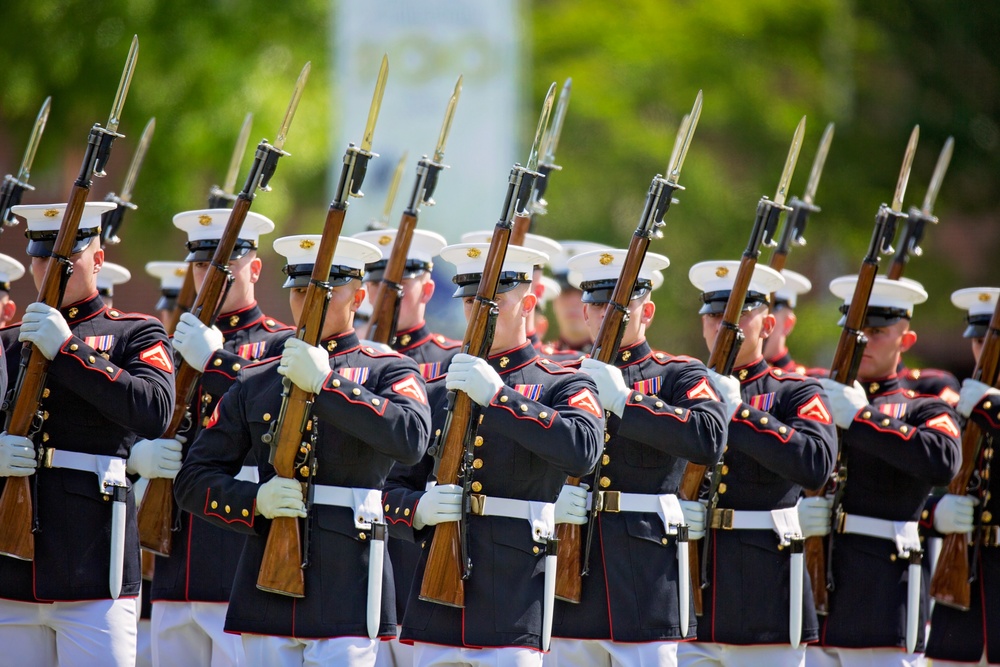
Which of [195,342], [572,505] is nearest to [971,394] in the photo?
[572,505]

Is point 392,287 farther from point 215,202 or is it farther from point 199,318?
point 215,202

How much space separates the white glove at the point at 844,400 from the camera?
7160 millimetres

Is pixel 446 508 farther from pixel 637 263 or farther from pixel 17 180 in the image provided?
pixel 17 180

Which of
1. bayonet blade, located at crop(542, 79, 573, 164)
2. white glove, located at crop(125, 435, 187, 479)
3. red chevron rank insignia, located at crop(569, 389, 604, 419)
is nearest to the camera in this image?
red chevron rank insignia, located at crop(569, 389, 604, 419)

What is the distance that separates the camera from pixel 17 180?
26.0 ft

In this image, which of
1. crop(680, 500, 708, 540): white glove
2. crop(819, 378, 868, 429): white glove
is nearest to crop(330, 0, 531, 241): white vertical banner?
crop(819, 378, 868, 429): white glove

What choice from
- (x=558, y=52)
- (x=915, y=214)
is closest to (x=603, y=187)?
(x=558, y=52)

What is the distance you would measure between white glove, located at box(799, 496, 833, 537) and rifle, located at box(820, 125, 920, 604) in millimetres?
45

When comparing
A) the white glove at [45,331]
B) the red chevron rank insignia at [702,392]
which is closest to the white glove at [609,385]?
the red chevron rank insignia at [702,392]

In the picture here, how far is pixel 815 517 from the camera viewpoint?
23.9 feet

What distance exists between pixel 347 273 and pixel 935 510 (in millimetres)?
3834

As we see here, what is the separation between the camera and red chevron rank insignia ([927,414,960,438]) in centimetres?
721

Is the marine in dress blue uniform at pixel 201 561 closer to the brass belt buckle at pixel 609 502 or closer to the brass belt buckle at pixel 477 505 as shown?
the brass belt buckle at pixel 477 505

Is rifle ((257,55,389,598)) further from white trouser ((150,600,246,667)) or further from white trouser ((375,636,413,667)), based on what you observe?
white trouser ((375,636,413,667))
